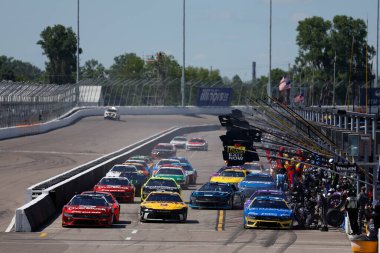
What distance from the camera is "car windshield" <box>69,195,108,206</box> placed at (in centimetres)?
2852

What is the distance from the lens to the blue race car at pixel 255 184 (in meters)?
38.0

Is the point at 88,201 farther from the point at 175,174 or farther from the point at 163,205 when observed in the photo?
the point at 175,174

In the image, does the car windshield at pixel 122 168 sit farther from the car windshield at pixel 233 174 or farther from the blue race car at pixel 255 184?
the blue race car at pixel 255 184

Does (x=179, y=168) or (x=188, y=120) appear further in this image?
(x=188, y=120)

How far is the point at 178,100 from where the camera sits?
408ft

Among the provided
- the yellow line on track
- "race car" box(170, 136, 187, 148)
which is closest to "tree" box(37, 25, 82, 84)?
"race car" box(170, 136, 187, 148)

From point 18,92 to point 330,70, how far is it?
323 ft

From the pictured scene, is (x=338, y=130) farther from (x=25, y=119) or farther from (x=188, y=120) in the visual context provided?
(x=188, y=120)

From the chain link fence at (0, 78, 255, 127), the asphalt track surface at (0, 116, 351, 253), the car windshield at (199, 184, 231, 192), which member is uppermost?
the chain link fence at (0, 78, 255, 127)

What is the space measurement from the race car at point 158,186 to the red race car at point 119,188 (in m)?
0.54

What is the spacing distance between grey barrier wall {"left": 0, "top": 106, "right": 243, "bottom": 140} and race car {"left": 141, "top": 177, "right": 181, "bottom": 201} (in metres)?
34.9

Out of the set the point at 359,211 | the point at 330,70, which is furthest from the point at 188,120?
the point at 359,211

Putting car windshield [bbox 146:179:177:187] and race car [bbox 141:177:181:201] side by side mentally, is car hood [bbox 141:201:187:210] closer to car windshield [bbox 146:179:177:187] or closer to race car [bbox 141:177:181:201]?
race car [bbox 141:177:181:201]

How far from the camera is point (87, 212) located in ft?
92.2
